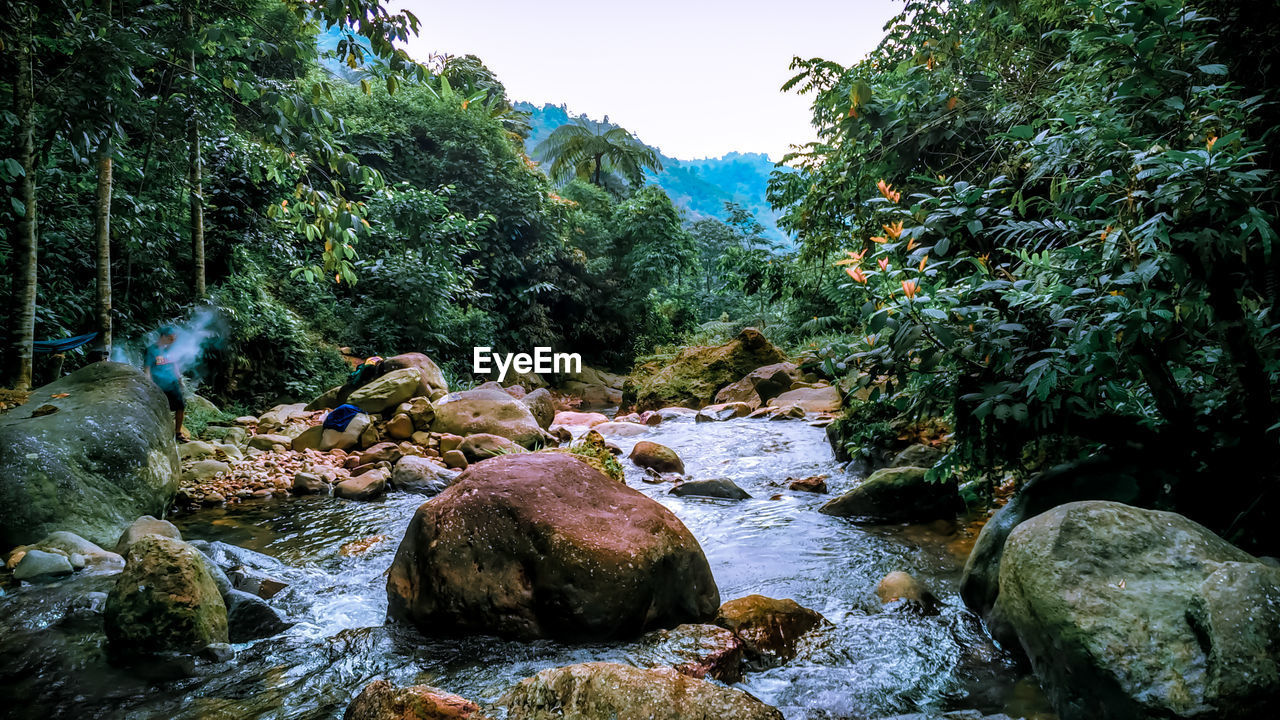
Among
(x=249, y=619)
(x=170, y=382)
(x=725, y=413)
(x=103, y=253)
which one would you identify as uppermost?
(x=103, y=253)

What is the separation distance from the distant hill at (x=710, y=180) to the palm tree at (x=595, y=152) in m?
36.9

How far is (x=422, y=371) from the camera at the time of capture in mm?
9922

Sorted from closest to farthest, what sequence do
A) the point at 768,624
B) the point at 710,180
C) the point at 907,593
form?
the point at 768,624
the point at 907,593
the point at 710,180

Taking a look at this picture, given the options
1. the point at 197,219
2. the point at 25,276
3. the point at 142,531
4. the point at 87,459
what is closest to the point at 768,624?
the point at 142,531

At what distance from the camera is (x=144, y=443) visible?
189 inches

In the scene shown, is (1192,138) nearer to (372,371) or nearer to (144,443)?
(144,443)

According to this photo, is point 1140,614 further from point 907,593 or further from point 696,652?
point 696,652

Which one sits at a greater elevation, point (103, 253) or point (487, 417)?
point (103, 253)

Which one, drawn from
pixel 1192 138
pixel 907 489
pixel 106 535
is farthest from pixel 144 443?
pixel 1192 138

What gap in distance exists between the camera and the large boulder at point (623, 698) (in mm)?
2104

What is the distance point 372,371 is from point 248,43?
843 centimetres

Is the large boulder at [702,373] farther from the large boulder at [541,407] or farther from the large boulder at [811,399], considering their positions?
the large boulder at [541,407]

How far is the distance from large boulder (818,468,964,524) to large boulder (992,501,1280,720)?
95.5 inches

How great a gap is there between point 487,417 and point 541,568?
562cm
